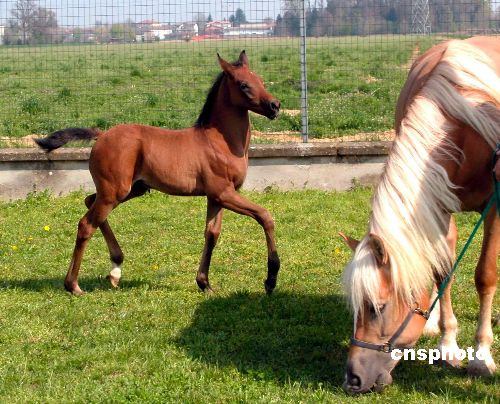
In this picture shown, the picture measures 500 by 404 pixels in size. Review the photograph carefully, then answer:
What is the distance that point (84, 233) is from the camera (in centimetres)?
674

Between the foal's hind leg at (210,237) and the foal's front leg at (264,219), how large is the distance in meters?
0.19

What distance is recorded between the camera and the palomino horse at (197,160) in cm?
667

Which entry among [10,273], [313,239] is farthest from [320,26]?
[10,273]

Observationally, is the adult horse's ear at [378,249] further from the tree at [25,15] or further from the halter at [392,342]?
the tree at [25,15]

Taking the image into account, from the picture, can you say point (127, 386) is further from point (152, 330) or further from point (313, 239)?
point (313, 239)

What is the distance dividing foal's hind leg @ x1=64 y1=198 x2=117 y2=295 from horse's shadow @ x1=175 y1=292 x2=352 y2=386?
1.09 metres

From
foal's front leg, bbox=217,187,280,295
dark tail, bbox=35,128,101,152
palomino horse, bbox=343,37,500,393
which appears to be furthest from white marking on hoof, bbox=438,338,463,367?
dark tail, bbox=35,128,101,152

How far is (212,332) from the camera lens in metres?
5.73

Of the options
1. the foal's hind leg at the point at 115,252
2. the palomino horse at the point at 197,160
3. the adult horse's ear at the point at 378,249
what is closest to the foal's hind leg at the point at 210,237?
the palomino horse at the point at 197,160

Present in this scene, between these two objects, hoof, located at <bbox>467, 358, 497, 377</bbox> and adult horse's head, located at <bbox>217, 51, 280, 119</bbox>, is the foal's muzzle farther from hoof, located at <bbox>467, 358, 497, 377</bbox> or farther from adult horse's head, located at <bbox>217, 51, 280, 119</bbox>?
hoof, located at <bbox>467, 358, 497, 377</bbox>

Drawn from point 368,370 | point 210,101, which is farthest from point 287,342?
point 210,101

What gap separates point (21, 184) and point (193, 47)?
306 cm

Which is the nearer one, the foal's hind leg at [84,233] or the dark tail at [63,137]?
the foal's hind leg at [84,233]

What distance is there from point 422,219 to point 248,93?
8.86 ft
